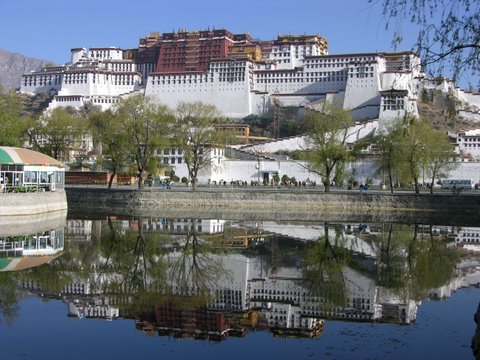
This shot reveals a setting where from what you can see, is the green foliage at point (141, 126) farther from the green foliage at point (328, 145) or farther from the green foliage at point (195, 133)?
the green foliage at point (328, 145)

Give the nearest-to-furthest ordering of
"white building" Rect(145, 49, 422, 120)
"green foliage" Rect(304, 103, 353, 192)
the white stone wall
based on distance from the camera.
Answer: "green foliage" Rect(304, 103, 353, 192)
"white building" Rect(145, 49, 422, 120)
the white stone wall

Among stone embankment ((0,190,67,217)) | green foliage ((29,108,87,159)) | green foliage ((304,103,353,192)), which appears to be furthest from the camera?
green foliage ((29,108,87,159))

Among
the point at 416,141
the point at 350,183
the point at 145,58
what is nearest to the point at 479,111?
the point at 350,183

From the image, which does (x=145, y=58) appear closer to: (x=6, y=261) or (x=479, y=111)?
(x=479, y=111)

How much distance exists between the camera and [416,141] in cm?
4050

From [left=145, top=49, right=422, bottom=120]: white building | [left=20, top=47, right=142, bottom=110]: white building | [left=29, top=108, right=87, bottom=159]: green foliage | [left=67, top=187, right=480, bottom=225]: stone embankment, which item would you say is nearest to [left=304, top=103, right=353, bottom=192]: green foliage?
→ [left=67, top=187, right=480, bottom=225]: stone embankment

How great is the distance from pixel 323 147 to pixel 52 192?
17.3 m

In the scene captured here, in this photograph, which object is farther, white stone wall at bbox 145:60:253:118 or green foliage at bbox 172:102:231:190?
white stone wall at bbox 145:60:253:118

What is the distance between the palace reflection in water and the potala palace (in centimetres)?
3780

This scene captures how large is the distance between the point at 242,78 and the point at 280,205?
5359cm

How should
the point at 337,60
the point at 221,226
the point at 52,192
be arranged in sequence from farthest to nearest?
1. the point at 337,60
2. the point at 52,192
3. the point at 221,226

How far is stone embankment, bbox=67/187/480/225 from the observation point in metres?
36.7

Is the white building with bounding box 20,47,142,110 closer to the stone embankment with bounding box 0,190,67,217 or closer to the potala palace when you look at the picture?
the potala palace

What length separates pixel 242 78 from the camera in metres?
90.1
